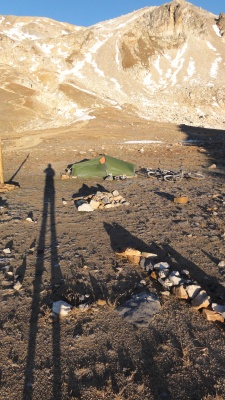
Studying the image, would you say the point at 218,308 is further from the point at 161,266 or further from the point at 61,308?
the point at 61,308

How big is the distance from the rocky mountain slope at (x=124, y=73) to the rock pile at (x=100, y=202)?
30749 millimetres

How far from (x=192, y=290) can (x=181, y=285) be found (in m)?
0.23

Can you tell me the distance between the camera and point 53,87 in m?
63.2

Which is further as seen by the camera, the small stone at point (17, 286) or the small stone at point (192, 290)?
the small stone at point (17, 286)

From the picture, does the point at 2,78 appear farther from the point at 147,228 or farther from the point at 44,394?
the point at 44,394

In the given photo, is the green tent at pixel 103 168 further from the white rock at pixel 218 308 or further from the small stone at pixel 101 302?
the white rock at pixel 218 308

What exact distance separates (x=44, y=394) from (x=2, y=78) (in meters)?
68.8

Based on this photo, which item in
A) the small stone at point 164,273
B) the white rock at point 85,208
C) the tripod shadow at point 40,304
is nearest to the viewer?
the tripod shadow at point 40,304

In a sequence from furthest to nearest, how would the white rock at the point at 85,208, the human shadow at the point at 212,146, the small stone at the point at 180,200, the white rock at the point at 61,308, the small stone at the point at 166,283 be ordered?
1. the human shadow at the point at 212,146
2. the small stone at the point at 180,200
3. the white rock at the point at 85,208
4. the small stone at the point at 166,283
5. the white rock at the point at 61,308

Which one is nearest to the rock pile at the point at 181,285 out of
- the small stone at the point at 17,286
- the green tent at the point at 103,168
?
the small stone at the point at 17,286

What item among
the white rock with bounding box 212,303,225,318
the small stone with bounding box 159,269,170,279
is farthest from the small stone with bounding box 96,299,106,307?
the white rock with bounding box 212,303,225,318

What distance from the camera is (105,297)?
6.26m

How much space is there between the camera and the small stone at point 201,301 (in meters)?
5.74

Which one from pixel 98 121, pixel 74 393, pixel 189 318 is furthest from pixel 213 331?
pixel 98 121
